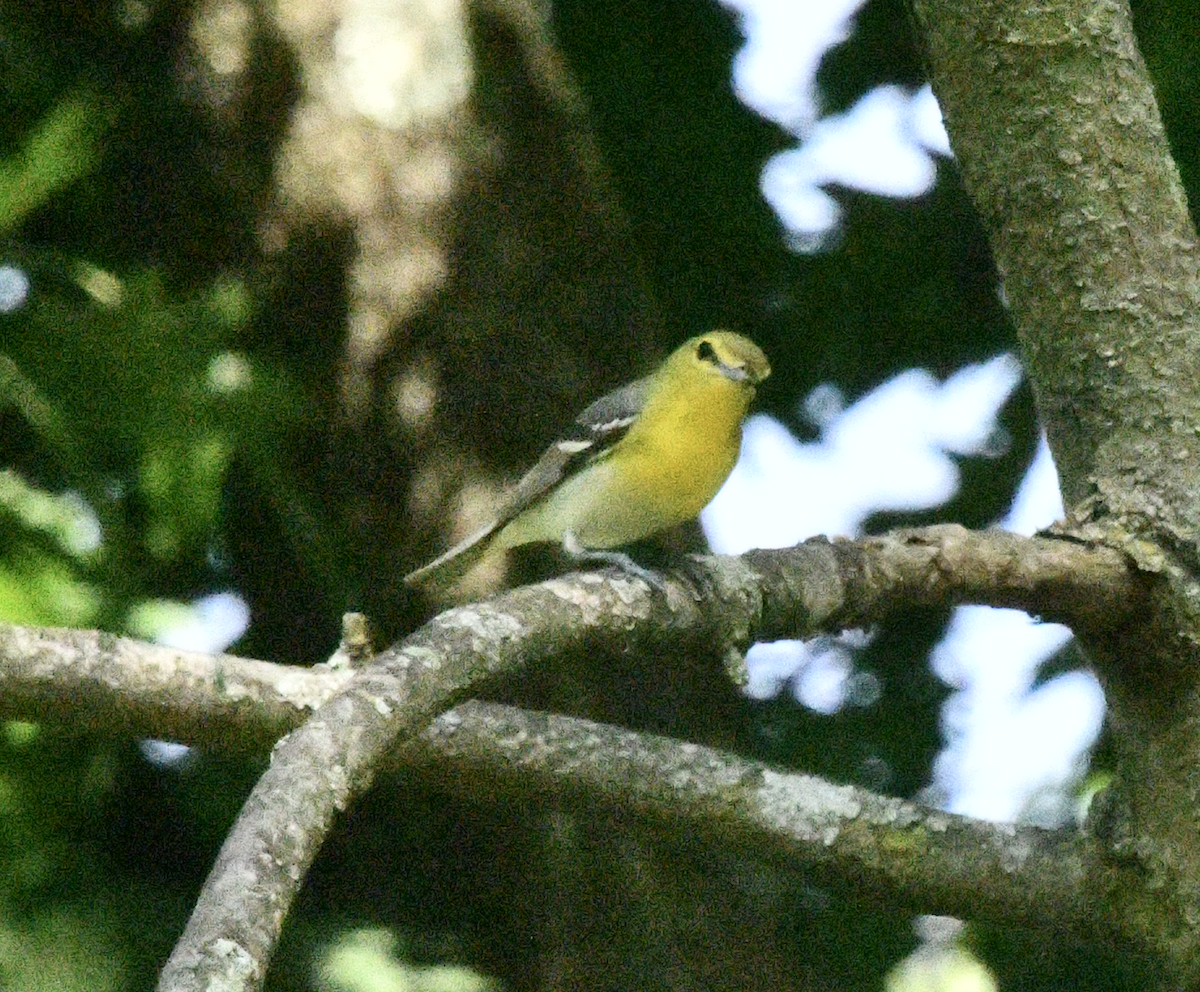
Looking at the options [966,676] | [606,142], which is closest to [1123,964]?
[966,676]

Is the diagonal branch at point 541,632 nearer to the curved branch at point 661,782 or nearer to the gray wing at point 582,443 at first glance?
the curved branch at point 661,782

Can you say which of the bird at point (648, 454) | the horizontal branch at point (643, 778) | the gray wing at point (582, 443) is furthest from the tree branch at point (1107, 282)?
the gray wing at point (582, 443)

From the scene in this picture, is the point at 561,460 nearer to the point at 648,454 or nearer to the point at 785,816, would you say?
the point at 648,454

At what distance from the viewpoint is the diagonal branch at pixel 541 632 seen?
75.3 inches

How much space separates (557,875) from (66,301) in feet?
5.15

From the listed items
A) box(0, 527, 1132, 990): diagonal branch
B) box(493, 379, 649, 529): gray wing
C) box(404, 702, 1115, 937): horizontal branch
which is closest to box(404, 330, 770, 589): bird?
box(493, 379, 649, 529): gray wing

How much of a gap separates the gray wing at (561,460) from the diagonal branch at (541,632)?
965mm

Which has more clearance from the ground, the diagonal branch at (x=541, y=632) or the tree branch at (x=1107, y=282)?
the tree branch at (x=1107, y=282)

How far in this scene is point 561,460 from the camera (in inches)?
175

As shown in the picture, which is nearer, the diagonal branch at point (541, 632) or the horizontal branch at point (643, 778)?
the diagonal branch at point (541, 632)

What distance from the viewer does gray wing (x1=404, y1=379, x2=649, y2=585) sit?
4152 millimetres

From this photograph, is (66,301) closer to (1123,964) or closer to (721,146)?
(721,146)

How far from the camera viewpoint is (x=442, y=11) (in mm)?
4684

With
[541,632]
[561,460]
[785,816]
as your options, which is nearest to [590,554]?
[561,460]
